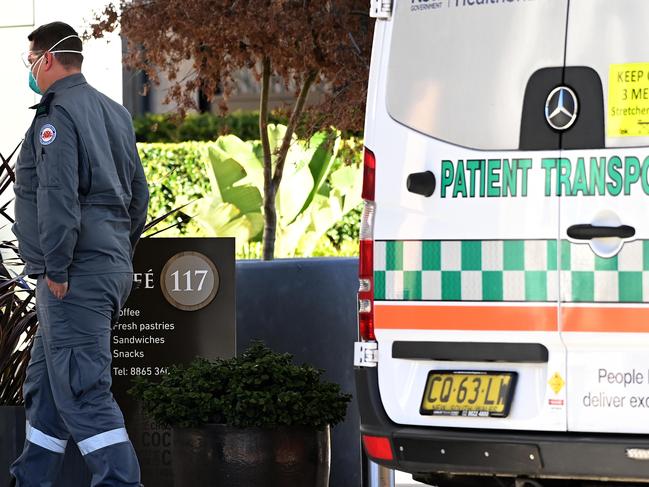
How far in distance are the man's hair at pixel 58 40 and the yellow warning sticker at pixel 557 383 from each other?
8.47ft

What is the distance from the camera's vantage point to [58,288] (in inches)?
215

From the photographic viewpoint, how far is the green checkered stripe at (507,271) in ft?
14.4

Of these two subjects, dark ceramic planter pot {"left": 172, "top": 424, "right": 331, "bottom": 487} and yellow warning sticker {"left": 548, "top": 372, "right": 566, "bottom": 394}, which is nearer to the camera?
yellow warning sticker {"left": 548, "top": 372, "right": 566, "bottom": 394}

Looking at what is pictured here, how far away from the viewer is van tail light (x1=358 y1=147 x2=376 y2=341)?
482 centimetres

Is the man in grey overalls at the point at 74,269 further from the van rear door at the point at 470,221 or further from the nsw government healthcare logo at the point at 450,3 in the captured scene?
the nsw government healthcare logo at the point at 450,3

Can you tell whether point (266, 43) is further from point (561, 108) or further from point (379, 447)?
point (379, 447)

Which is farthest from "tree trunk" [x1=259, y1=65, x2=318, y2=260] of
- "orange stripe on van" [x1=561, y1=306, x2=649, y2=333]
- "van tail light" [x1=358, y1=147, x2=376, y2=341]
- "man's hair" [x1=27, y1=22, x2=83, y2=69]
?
"orange stripe on van" [x1=561, y1=306, x2=649, y2=333]

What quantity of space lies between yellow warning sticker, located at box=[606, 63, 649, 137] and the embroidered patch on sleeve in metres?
2.27

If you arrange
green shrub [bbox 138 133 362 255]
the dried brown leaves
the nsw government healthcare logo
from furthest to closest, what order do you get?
green shrub [bbox 138 133 362 255], the dried brown leaves, the nsw government healthcare logo

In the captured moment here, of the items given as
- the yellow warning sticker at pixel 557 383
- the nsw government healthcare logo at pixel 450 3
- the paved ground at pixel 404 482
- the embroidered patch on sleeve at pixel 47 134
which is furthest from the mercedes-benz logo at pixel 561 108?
the paved ground at pixel 404 482

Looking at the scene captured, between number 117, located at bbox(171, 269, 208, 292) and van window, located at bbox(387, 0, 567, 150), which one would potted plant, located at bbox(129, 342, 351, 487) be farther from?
van window, located at bbox(387, 0, 567, 150)

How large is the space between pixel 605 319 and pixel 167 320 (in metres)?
2.70

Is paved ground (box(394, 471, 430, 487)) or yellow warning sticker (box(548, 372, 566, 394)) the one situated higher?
yellow warning sticker (box(548, 372, 566, 394))

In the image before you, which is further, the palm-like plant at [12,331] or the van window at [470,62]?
the palm-like plant at [12,331]
